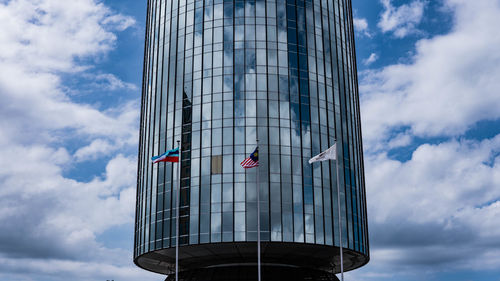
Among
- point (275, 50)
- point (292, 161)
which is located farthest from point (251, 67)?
point (292, 161)

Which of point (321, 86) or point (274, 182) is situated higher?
point (321, 86)

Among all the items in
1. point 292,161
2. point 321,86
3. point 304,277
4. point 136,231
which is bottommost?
point 304,277

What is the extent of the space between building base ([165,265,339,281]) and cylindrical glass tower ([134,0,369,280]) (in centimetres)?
68

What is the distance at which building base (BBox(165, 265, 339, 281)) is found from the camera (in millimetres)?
67938

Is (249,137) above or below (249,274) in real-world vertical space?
above

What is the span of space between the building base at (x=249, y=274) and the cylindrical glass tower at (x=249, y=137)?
68 centimetres

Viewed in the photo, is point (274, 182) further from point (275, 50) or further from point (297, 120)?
point (275, 50)

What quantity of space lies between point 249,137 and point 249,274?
57.4 ft

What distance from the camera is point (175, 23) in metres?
75.5

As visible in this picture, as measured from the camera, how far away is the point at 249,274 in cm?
6794

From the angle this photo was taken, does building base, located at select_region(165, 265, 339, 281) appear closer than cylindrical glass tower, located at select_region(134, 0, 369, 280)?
No

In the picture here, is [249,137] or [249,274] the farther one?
[249,274]

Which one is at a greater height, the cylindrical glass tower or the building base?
the cylindrical glass tower

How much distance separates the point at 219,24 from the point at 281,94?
42.3 feet
